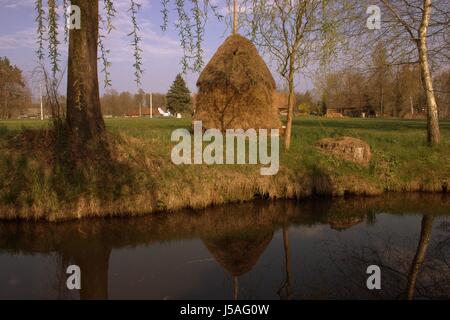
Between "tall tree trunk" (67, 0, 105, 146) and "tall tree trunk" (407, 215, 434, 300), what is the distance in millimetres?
7509

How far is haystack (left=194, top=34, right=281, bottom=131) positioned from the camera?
13.9 meters

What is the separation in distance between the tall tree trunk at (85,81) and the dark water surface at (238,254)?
257cm

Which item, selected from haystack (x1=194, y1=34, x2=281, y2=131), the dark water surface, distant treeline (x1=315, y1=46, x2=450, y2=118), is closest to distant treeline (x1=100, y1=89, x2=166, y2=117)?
distant treeline (x1=315, y1=46, x2=450, y2=118)

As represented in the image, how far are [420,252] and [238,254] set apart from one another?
3.20 meters

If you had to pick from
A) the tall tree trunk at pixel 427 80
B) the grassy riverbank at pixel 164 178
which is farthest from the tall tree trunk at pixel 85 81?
the tall tree trunk at pixel 427 80

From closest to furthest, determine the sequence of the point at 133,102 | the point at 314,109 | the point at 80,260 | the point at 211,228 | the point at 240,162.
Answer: the point at 80,260 → the point at 211,228 → the point at 240,162 → the point at 314,109 → the point at 133,102

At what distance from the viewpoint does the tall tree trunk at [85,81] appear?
840cm

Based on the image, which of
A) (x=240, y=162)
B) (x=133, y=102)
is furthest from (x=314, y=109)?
(x=240, y=162)

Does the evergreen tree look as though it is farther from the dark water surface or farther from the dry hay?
the dark water surface

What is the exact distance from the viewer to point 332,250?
6.42 m

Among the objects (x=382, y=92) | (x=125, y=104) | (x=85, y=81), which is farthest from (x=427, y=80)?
(x=125, y=104)
